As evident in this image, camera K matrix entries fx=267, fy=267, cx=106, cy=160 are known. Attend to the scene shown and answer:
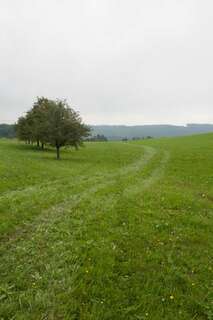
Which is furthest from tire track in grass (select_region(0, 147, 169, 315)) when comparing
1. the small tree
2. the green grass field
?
the small tree

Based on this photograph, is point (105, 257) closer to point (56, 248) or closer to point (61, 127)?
point (56, 248)

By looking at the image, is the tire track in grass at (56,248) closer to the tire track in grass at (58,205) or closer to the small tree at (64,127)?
the tire track in grass at (58,205)

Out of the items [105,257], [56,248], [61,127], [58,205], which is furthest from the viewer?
[61,127]

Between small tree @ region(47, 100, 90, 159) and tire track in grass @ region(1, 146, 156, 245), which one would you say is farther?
small tree @ region(47, 100, 90, 159)

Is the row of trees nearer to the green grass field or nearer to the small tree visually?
the small tree

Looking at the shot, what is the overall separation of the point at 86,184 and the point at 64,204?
5.16 m

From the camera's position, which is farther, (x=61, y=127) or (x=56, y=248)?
(x=61, y=127)

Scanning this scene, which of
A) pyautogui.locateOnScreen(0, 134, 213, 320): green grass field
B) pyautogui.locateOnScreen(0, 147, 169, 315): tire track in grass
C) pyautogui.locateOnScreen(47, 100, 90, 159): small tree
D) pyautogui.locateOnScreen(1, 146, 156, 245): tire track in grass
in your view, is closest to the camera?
pyautogui.locateOnScreen(0, 134, 213, 320): green grass field

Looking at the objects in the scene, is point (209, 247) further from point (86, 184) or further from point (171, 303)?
point (86, 184)

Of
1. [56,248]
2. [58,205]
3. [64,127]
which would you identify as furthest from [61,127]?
[56,248]

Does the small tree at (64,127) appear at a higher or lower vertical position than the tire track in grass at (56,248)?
higher

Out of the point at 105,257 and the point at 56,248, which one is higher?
the point at 56,248

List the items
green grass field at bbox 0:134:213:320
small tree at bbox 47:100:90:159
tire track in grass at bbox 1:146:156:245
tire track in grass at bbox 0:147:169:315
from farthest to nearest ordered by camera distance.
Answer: small tree at bbox 47:100:90:159, tire track in grass at bbox 1:146:156:245, tire track in grass at bbox 0:147:169:315, green grass field at bbox 0:134:213:320

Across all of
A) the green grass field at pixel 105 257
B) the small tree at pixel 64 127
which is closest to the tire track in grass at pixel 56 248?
the green grass field at pixel 105 257
